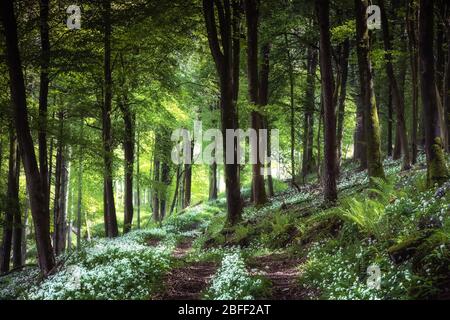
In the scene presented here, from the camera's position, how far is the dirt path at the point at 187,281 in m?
7.75

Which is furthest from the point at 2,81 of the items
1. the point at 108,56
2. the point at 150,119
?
the point at 150,119

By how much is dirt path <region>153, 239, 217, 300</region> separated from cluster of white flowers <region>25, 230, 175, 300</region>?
0.24 metres

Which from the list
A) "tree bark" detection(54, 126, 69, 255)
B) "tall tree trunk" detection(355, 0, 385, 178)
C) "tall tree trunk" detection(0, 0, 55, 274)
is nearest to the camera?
"tall tree trunk" detection(0, 0, 55, 274)

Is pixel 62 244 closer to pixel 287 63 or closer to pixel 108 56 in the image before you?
pixel 108 56

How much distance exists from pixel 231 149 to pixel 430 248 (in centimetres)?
921

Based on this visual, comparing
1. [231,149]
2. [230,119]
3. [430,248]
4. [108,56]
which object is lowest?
[430,248]

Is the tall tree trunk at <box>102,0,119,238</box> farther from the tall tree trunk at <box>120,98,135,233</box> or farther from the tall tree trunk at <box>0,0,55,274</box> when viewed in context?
the tall tree trunk at <box>0,0,55,274</box>

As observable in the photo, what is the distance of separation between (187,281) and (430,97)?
20.4ft

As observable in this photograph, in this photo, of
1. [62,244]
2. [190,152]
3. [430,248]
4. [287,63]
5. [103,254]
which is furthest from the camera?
[190,152]

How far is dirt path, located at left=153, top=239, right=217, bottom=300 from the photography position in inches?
305

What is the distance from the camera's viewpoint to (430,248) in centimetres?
602

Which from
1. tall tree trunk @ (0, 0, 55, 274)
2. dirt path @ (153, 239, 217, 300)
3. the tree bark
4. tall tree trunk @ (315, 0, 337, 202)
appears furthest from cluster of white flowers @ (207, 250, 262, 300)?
the tree bark

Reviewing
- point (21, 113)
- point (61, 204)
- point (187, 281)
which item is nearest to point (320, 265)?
point (187, 281)

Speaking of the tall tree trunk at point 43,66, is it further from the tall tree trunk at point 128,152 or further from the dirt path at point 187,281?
the dirt path at point 187,281
